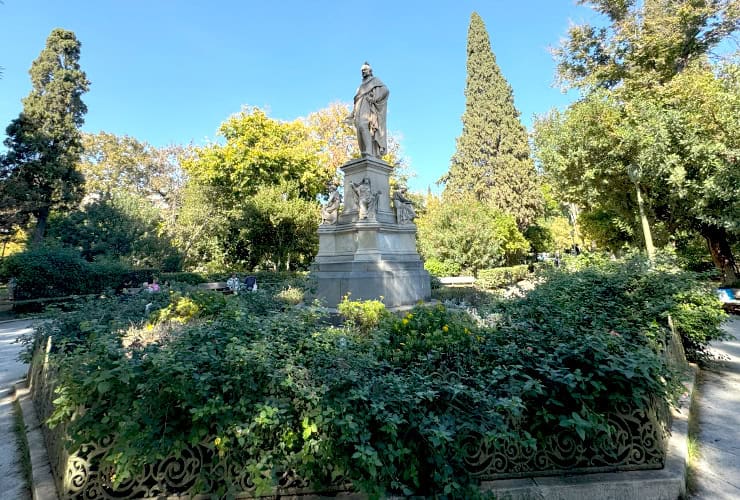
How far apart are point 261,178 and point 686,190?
22233 millimetres

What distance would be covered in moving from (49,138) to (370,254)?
84.0ft

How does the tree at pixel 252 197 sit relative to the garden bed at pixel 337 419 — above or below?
above

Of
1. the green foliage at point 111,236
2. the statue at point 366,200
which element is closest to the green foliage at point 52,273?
the green foliage at point 111,236

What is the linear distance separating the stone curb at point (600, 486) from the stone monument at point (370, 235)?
532cm

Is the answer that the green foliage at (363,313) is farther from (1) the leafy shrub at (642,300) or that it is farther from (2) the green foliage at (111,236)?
(2) the green foliage at (111,236)

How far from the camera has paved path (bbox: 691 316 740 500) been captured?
267 cm

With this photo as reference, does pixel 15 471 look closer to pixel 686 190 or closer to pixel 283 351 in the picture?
pixel 283 351

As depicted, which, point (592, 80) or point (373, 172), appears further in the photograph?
point (592, 80)

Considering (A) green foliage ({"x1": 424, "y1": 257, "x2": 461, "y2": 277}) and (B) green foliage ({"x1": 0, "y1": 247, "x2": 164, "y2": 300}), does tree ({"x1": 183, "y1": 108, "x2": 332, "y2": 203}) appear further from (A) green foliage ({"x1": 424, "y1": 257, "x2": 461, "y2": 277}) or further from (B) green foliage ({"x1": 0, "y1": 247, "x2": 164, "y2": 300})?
(A) green foliage ({"x1": 424, "y1": 257, "x2": 461, "y2": 277})

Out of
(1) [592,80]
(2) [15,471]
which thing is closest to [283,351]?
(2) [15,471]

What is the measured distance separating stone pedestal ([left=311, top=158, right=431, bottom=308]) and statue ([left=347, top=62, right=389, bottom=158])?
67cm

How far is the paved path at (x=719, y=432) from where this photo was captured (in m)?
2.67

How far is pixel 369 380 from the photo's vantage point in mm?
2479

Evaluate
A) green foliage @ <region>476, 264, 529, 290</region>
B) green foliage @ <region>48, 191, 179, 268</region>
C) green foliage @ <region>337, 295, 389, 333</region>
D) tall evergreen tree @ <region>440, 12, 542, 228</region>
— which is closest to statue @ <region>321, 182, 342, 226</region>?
green foliage @ <region>337, 295, 389, 333</region>
